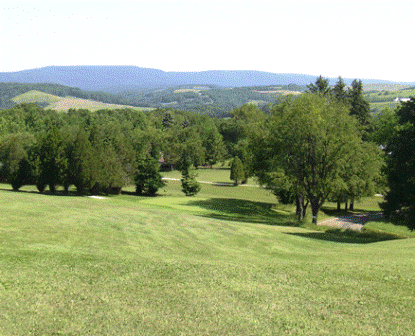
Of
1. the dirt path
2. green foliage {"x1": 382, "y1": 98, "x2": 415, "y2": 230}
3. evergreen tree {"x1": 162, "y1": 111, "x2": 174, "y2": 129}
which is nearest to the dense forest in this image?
green foliage {"x1": 382, "y1": 98, "x2": 415, "y2": 230}

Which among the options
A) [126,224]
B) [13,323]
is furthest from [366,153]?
[13,323]

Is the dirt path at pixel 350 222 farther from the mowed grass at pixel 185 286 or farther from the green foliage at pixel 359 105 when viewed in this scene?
the green foliage at pixel 359 105

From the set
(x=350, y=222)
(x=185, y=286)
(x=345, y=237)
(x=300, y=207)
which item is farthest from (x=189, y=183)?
(x=185, y=286)

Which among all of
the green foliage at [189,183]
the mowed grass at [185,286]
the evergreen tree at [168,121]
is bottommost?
the green foliage at [189,183]

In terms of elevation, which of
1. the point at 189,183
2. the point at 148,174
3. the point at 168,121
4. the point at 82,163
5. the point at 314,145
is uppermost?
the point at 314,145

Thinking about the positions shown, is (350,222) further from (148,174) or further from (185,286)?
(185,286)

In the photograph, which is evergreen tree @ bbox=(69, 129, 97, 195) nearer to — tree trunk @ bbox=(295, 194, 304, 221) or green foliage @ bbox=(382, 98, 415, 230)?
tree trunk @ bbox=(295, 194, 304, 221)

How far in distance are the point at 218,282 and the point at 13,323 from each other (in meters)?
5.60

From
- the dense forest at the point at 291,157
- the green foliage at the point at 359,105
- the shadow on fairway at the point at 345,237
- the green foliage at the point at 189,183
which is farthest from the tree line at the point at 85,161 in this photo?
the shadow on fairway at the point at 345,237

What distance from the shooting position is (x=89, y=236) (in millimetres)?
17797

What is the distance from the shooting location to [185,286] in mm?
11852

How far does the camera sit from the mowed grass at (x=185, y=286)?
31.0 feet

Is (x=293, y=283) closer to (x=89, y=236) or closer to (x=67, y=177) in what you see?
(x=89, y=236)

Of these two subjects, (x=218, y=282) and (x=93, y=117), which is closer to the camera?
(x=218, y=282)
